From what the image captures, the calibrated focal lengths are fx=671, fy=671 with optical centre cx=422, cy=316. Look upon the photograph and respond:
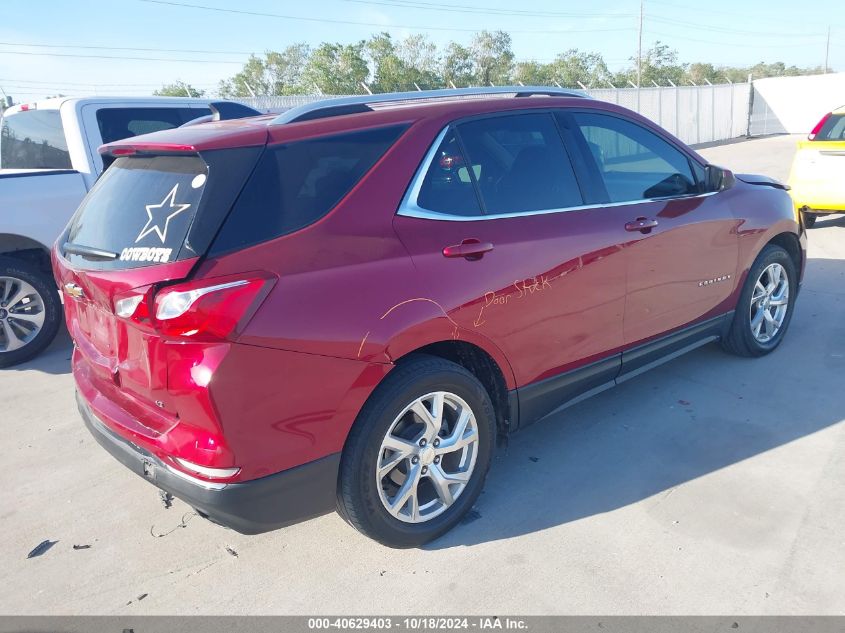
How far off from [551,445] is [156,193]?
2.50 metres

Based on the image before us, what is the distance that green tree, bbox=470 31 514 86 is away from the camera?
143 ft

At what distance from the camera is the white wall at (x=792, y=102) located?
99.9ft

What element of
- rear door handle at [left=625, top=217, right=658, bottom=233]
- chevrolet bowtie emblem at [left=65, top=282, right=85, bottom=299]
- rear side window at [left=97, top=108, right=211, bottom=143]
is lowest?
chevrolet bowtie emblem at [left=65, top=282, right=85, bottom=299]

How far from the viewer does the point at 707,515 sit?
10.3 ft

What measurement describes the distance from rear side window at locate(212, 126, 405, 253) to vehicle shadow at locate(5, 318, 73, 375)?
375cm

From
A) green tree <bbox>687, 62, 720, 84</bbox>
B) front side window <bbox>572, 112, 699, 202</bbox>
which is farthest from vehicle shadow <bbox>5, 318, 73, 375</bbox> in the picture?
green tree <bbox>687, 62, 720, 84</bbox>

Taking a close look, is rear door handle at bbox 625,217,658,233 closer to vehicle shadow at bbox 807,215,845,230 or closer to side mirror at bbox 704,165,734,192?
side mirror at bbox 704,165,734,192

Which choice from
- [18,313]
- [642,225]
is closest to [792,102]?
[642,225]

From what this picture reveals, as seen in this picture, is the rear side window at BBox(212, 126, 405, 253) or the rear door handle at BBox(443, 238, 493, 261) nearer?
the rear side window at BBox(212, 126, 405, 253)

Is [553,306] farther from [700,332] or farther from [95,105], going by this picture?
[95,105]

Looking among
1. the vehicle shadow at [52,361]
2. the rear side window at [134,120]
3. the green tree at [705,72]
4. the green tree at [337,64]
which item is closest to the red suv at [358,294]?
the vehicle shadow at [52,361]

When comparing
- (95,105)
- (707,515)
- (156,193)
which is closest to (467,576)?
(707,515)

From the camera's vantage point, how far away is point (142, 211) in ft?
8.79

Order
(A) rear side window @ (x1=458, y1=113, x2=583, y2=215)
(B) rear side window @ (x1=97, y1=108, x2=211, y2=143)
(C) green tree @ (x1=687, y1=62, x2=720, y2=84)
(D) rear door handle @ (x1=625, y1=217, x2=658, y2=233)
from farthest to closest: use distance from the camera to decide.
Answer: (C) green tree @ (x1=687, y1=62, x2=720, y2=84) < (B) rear side window @ (x1=97, y1=108, x2=211, y2=143) < (D) rear door handle @ (x1=625, y1=217, x2=658, y2=233) < (A) rear side window @ (x1=458, y1=113, x2=583, y2=215)
